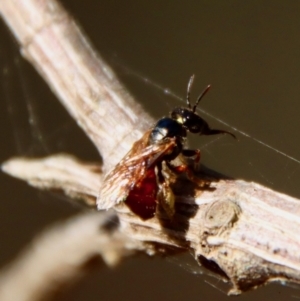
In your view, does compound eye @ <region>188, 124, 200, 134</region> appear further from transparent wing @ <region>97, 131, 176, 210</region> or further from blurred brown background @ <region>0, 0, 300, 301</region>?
blurred brown background @ <region>0, 0, 300, 301</region>

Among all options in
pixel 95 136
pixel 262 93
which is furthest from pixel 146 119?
pixel 262 93

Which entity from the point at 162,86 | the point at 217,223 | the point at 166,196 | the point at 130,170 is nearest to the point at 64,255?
the point at 130,170

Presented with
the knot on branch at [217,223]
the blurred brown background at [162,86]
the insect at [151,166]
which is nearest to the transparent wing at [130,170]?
the insect at [151,166]

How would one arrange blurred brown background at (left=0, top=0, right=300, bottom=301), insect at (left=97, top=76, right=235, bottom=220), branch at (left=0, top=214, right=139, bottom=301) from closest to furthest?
insect at (left=97, top=76, right=235, bottom=220)
branch at (left=0, top=214, right=139, bottom=301)
blurred brown background at (left=0, top=0, right=300, bottom=301)

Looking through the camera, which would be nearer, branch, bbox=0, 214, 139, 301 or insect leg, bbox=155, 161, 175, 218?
insect leg, bbox=155, 161, 175, 218

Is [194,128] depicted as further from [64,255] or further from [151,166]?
[64,255]

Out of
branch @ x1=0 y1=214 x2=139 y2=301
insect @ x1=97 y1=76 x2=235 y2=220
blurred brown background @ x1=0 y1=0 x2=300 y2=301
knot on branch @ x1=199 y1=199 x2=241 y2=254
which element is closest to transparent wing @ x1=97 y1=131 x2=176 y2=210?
insect @ x1=97 y1=76 x2=235 y2=220

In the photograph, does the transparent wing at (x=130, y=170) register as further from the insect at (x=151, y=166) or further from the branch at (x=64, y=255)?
the branch at (x=64, y=255)
